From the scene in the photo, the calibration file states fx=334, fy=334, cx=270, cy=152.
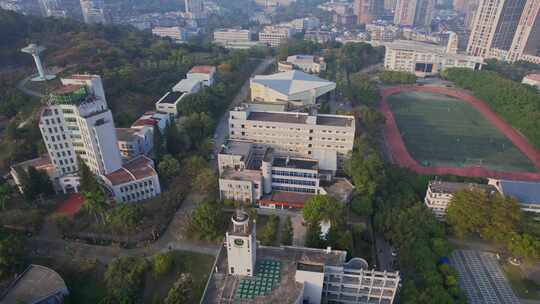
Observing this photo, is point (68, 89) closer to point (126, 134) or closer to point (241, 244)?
point (126, 134)

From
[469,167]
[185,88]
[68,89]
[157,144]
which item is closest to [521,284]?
[469,167]

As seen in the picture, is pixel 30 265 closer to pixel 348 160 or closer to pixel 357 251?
pixel 357 251

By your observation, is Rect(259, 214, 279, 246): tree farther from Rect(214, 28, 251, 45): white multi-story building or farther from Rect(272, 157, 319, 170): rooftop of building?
Rect(214, 28, 251, 45): white multi-story building

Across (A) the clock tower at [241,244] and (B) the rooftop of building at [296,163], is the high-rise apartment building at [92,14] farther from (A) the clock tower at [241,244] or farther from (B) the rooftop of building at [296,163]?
(A) the clock tower at [241,244]

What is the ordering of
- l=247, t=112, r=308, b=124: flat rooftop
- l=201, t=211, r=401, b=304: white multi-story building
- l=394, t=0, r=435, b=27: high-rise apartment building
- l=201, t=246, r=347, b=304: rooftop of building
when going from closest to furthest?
l=201, t=246, r=347, b=304: rooftop of building → l=201, t=211, r=401, b=304: white multi-story building → l=247, t=112, r=308, b=124: flat rooftop → l=394, t=0, r=435, b=27: high-rise apartment building

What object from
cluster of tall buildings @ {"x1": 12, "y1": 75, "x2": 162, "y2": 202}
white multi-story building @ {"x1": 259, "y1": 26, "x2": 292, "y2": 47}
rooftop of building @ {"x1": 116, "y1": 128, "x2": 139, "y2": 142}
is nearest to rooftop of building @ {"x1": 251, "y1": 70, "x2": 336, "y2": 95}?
rooftop of building @ {"x1": 116, "y1": 128, "x2": 139, "y2": 142}

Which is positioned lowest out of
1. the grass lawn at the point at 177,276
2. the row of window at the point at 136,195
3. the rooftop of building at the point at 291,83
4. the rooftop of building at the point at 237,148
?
the grass lawn at the point at 177,276

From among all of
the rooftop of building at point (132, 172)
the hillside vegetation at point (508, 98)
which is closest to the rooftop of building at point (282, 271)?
the rooftop of building at point (132, 172)
